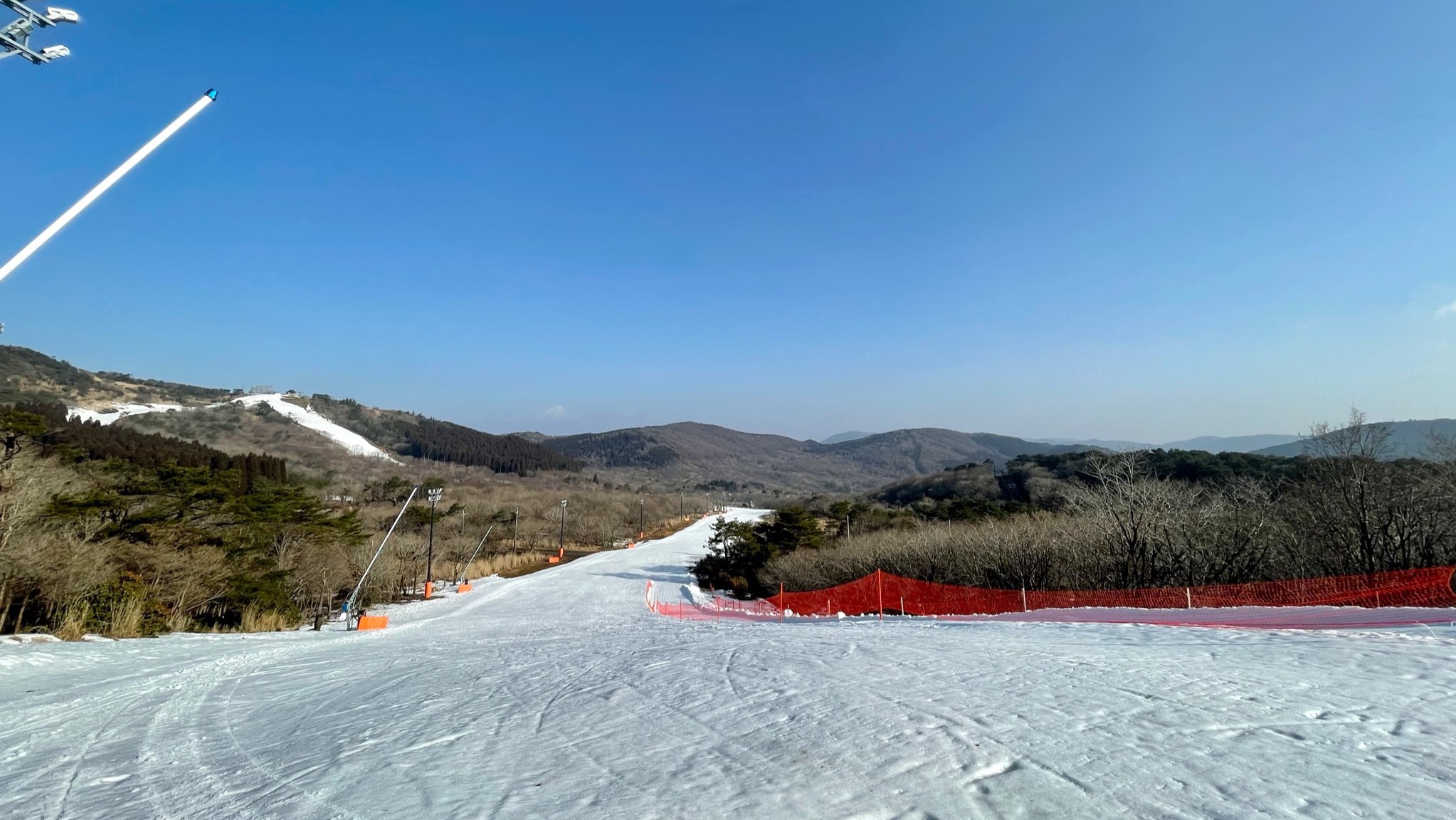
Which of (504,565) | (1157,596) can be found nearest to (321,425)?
(504,565)

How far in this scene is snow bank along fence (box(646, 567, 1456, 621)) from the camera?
45.8 feet

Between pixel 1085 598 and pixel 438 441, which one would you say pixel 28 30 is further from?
pixel 438 441

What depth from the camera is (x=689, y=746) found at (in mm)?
4965

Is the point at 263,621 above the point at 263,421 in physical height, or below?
below

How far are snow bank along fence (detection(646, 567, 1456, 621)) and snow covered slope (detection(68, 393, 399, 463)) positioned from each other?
118m

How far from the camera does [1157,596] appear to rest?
18.1 metres

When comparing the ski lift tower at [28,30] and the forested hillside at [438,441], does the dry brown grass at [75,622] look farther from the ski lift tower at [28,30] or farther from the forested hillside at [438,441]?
the forested hillside at [438,441]

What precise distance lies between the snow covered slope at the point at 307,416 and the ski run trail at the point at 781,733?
130 meters

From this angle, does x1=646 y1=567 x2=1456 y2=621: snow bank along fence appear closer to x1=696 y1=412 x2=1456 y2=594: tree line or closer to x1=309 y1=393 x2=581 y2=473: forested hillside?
x1=696 y1=412 x2=1456 y2=594: tree line

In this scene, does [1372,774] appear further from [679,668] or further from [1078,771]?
[679,668]

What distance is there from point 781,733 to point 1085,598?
18202 millimetres

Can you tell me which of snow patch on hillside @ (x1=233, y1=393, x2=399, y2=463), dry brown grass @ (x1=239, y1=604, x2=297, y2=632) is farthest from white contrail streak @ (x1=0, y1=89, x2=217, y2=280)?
snow patch on hillside @ (x1=233, y1=393, x2=399, y2=463)

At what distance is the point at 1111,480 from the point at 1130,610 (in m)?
13.0

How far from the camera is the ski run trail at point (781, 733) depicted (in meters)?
3.91
